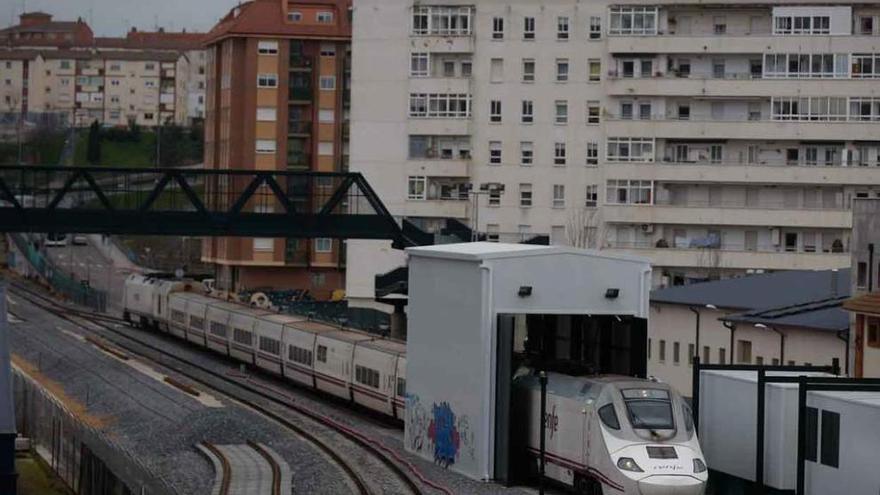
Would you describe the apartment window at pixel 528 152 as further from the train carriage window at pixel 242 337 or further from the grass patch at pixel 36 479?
the grass patch at pixel 36 479

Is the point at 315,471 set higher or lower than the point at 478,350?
lower

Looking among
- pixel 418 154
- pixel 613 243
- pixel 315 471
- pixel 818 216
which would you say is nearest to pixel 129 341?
pixel 418 154

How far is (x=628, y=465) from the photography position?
31375 mm

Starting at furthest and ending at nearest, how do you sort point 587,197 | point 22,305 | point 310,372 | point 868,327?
1. point 22,305
2. point 587,197
3. point 310,372
4. point 868,327

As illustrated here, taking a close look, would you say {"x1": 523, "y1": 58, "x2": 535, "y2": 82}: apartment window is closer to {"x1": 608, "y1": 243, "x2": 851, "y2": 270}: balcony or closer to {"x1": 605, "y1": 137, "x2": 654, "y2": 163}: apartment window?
{"x1": 605, "y1": 137, "x2": 654, "y2": 163}: apartment window

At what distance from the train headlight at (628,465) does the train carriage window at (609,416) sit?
2.35 ft

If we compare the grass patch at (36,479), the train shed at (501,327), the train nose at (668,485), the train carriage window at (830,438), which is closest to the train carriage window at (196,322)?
the grass patch at (36,479)

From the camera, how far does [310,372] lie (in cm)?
5703

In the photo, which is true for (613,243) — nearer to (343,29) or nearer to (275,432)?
(343,29)

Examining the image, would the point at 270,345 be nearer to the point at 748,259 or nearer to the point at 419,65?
the point at 419,65

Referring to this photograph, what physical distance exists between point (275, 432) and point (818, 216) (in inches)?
1603

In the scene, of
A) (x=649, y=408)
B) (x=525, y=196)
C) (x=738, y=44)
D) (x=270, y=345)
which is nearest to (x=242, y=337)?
(x=270, y=345)

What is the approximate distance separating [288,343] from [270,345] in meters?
3.02

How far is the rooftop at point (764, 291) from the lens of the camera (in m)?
55.5
